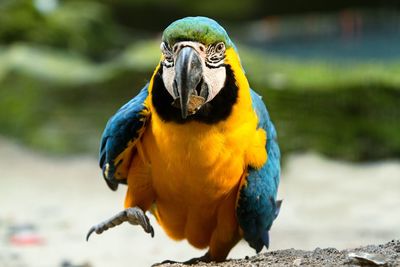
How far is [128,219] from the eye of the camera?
3.01 meters

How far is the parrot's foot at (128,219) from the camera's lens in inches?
116

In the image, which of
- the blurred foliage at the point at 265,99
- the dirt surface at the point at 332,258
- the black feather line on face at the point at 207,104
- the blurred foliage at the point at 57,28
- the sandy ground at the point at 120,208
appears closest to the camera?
the dirt surface at the point at 332,258

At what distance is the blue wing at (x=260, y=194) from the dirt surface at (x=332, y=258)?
10.8 inches

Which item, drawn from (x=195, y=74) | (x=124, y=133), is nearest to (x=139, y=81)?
(x=124, y=133)

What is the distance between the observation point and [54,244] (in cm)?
465

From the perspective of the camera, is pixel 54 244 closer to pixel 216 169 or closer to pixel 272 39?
pixel 216 169

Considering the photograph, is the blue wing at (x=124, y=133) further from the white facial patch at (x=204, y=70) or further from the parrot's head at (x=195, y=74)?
the white facial patch at (x=204, y=70)

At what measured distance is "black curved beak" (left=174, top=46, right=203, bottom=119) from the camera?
2561 millimetres

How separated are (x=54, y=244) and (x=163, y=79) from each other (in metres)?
2.23

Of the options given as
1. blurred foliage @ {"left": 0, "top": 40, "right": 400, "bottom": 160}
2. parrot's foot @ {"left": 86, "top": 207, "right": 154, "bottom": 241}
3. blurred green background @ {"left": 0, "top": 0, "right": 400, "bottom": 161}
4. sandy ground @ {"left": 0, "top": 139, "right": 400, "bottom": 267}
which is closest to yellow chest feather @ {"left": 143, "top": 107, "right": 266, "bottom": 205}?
parrot's foot @ {"left": 86, "top": 207, "right": 154, "bottom": 241}

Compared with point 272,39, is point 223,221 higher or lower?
lower

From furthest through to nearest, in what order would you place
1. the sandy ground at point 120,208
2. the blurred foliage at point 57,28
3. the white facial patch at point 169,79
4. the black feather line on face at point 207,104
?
the blurred foliage at point 57,28 < the sandy ground at point 120,208 < the black feather line on face at point 207,104 < the white facial patch at point 169,79

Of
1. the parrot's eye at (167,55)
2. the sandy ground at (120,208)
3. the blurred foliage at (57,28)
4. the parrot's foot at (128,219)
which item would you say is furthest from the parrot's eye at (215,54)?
the blurred foliage at (57,28)

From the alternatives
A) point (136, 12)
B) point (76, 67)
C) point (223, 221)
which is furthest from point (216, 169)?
point (136, 12)
